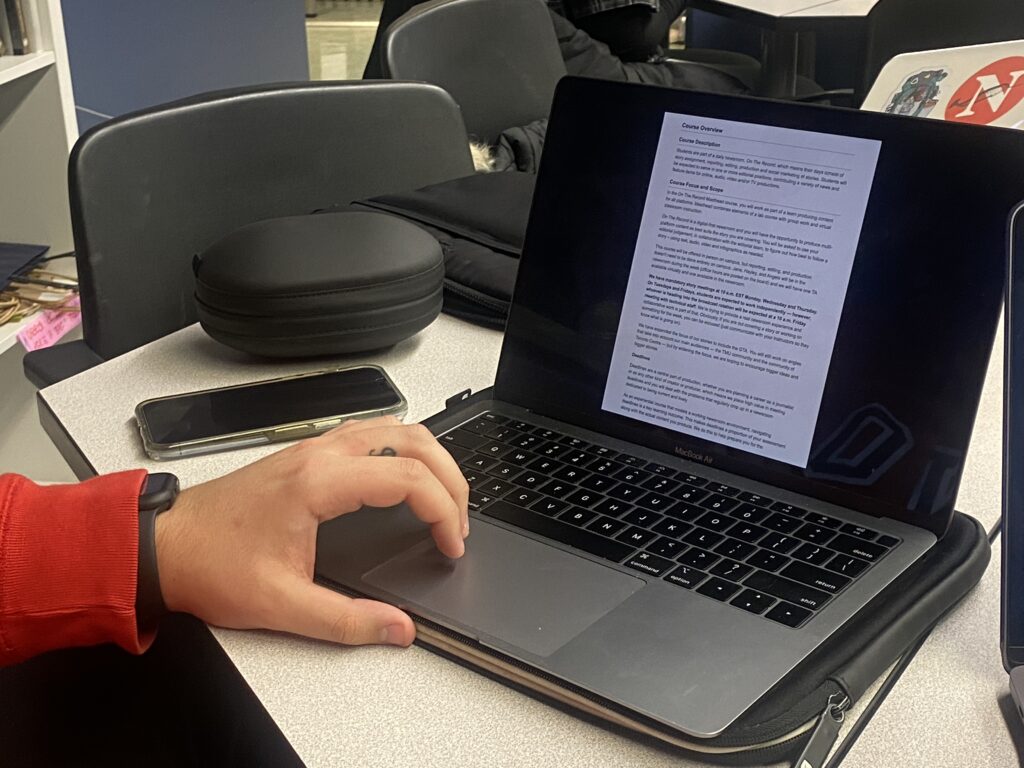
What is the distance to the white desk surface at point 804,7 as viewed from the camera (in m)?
2.48

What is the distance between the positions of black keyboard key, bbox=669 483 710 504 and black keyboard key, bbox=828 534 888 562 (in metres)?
0.09

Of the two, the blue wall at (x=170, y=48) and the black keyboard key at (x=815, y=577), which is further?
the blue wall at (x=170, y=48)

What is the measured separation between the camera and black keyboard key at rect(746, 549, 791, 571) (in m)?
0.61

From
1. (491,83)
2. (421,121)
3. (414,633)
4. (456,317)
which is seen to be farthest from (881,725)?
(491,83)

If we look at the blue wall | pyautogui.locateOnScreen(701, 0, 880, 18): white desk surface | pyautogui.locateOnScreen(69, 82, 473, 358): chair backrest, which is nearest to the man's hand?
pyautogui.locateOnScreen(69, 82, 473, 358): chair backrest

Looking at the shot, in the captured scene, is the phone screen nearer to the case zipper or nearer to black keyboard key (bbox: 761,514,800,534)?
black keyboard key (bbox: 761,514,800,534)

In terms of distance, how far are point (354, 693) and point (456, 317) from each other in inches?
22.0

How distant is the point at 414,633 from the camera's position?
58 centimetres

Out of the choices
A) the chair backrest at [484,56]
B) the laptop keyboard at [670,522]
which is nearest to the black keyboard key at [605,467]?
the laptop keyboard at [670,522]

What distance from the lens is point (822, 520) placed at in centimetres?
65

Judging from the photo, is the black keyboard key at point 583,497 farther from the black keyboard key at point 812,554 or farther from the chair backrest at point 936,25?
the chair backrest at point 936,25

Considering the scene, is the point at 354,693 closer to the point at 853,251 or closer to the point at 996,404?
the point at 853,251

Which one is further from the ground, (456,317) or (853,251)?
(853,251)

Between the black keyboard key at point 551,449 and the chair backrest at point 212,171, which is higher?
the chair backrest at point 212,171
